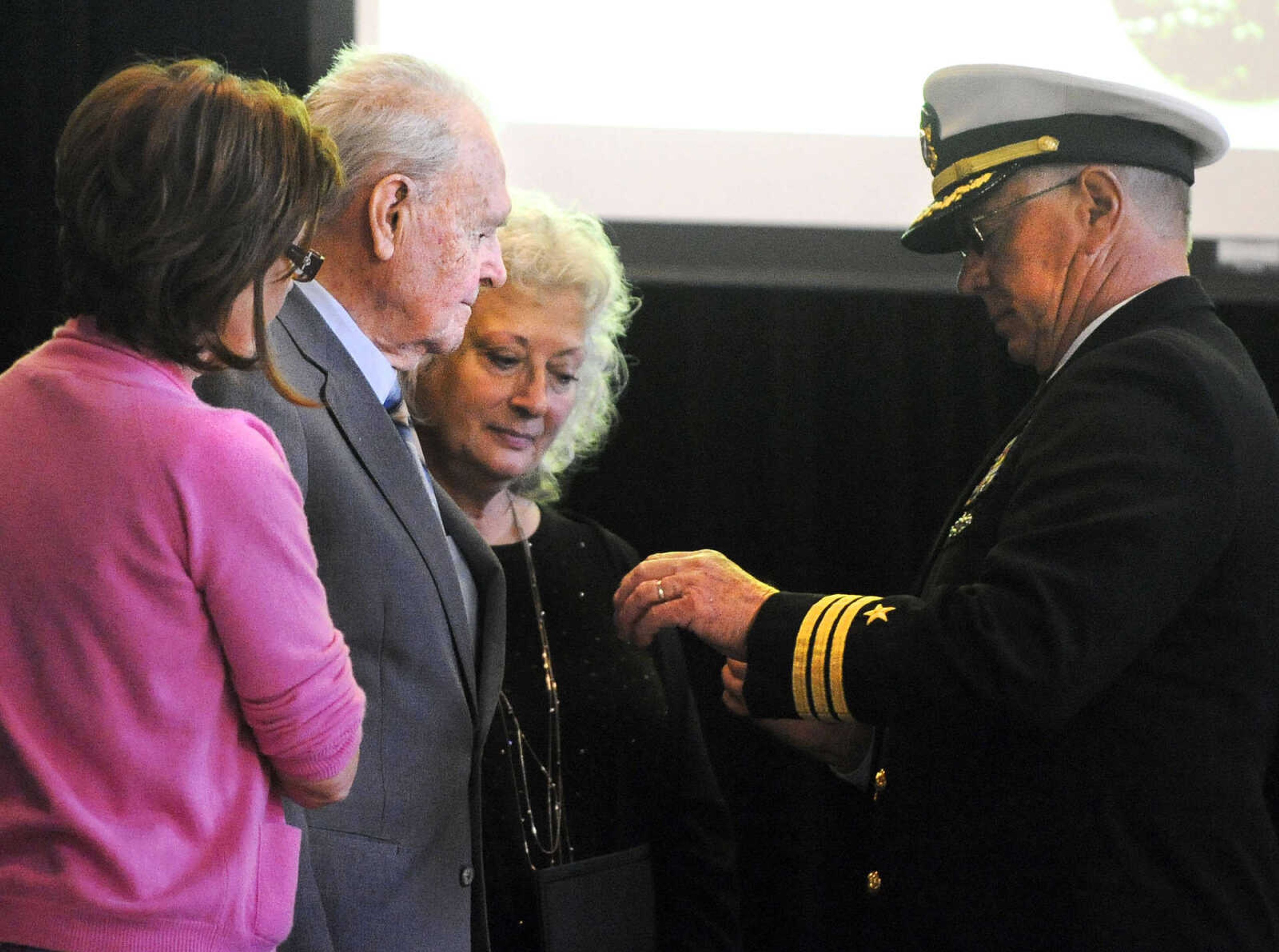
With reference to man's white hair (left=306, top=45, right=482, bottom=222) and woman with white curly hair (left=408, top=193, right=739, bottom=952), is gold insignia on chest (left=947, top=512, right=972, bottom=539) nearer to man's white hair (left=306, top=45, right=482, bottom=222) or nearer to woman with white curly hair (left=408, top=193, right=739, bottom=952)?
woman with white curly hair (left=408, top=193, right=739, bottom=952)

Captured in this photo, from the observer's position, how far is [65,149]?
1055mm

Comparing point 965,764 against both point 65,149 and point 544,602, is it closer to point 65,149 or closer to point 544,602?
point 544,602

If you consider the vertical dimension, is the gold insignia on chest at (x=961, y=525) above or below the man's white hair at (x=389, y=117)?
below

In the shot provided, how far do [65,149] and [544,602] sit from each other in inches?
47.7

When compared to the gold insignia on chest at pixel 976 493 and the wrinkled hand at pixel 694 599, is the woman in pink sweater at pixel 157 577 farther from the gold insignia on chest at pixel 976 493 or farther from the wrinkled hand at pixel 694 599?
the gold insignia on chest at pixel 976 493

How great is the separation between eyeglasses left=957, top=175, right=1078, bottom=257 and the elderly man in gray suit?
61 centimetres

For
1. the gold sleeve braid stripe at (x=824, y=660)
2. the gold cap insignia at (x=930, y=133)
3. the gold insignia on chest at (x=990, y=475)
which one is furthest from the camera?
the gold cap insignia at (x=930, y=133)

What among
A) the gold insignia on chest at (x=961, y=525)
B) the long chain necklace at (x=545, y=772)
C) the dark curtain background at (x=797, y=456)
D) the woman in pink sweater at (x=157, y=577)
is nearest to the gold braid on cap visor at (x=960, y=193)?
the gold insignia on chest at (x=961, y=525)

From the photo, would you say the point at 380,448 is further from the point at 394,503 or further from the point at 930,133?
the point at 930,133

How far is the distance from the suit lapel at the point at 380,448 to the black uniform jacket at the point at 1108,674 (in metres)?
0.42

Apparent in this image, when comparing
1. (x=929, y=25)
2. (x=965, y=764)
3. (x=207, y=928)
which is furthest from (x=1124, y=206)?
(x=207, y=928)

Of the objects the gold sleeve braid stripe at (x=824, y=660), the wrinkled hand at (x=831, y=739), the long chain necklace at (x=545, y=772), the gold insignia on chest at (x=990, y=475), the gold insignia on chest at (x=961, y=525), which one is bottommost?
the long chain necklace at (x=545, y=772)

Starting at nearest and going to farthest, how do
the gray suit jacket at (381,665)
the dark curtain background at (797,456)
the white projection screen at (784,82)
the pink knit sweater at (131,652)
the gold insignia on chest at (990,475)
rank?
1. the pink knit sweater at (131,652)
2. the gray suit jacket at (381,665)
3. the gold insignia on chest at (990,475)
4. the white projection screen at (784,82)
5. the dark curtain background at (797,456)

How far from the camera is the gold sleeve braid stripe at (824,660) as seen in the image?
5.13 feet
